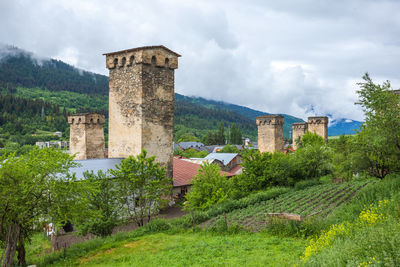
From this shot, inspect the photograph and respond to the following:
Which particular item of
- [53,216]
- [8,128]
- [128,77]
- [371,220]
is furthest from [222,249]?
[8,128]

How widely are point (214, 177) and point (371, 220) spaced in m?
11.3

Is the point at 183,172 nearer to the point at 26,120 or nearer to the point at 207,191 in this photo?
the point at 207,191

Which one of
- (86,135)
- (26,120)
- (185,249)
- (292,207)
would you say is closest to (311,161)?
(292,207)

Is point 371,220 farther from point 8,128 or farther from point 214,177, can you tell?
point 8,128

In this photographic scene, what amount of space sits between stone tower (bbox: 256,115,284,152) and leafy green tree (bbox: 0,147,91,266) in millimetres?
26731

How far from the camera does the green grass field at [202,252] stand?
401 inches

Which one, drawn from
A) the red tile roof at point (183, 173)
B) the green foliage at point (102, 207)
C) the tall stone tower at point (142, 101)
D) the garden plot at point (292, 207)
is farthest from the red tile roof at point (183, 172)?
the green foliage at point (102, 207)

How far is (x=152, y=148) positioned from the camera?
21969mm

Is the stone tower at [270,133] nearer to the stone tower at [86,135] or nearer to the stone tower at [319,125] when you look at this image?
the stone tower at [319,125]

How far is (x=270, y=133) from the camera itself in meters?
34.9

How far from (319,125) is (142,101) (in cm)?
3171

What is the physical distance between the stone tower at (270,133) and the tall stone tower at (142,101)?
51.5ft

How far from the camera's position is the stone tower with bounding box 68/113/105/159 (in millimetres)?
28938

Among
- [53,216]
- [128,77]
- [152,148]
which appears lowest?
[53,216]
